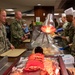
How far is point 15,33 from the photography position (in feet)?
15.7

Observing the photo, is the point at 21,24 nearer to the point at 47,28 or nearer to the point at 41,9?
the point at 47,28

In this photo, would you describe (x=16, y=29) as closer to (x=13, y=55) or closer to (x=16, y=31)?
(x=16, y=31)

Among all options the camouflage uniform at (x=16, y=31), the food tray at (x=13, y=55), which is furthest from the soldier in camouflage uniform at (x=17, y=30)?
the food tray at (x=13, y=55)

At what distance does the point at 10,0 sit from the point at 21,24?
3.69 meters

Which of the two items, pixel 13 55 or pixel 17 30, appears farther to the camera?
pixel 17 30

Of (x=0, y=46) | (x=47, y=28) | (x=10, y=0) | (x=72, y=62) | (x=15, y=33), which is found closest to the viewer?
(x=72, y=62)

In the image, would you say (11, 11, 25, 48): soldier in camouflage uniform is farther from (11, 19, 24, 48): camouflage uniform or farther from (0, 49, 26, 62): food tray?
(0, 49, 26, 62): food tray

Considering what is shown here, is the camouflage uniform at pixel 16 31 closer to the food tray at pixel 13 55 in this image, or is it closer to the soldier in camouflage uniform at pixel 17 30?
the soldier in camouflage uniform at pixel 17 30

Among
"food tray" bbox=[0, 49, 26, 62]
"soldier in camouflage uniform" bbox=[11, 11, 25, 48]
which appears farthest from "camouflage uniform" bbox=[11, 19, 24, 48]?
"food tray" bbox=[0, 49, 26, 62]

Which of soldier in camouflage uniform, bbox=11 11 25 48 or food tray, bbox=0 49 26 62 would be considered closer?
food tray, bbox=0 49 26 62

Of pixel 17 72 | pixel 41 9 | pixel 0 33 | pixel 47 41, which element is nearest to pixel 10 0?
pixel 41 9

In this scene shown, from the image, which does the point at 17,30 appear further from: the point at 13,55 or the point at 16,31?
the point at 13,55

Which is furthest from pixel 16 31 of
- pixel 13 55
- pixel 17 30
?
pixel 13 55

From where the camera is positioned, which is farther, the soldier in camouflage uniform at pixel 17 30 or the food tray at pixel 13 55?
the soldier in camouflage uniform at pixel 17 30
